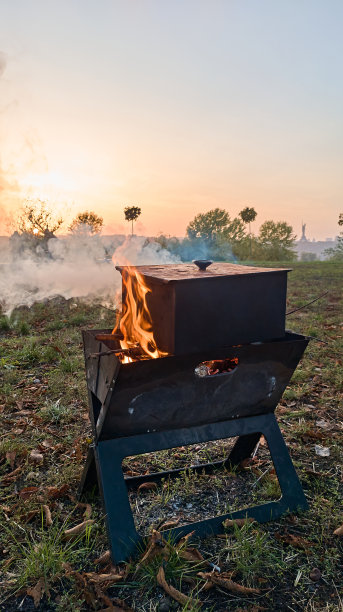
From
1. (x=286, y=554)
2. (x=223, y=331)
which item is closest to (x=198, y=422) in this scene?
(x=223, y=331)

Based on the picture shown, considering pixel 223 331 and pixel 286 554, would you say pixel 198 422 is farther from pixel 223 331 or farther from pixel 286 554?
pixel 286 554

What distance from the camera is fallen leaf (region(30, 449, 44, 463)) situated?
3321 mm

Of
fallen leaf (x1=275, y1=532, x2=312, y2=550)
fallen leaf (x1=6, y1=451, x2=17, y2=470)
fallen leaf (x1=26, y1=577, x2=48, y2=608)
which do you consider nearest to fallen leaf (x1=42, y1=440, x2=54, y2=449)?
fallen leaf (x1=6, y1=451, x2=17, y2=470)

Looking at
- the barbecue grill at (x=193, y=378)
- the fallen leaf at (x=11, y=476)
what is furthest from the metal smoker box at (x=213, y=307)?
the fallen leaf at (x=11, y=476)

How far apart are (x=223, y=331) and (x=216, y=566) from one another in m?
1.29

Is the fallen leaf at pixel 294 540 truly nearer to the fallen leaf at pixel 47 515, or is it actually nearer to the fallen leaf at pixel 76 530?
the fallen leaf at pixel 76 530

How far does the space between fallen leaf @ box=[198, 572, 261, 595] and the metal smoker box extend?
119 centimetres

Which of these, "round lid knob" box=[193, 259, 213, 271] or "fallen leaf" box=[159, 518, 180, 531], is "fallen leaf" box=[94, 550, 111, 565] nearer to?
"fallen leaf" box=[159, 518, 180, 531]

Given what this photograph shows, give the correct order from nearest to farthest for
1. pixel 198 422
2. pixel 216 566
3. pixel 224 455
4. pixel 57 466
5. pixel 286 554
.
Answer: pixel 216 566, pixel 286 554, pixel 198 422, pixel 57 466, pixel 224 455

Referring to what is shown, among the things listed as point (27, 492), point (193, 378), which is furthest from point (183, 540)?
point (27, 492)

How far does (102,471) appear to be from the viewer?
234 centimetres

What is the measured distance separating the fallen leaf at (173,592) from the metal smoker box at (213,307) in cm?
115

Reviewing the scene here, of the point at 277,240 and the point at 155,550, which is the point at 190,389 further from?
the point at 277,240

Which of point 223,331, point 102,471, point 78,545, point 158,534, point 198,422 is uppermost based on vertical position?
point 223,331
